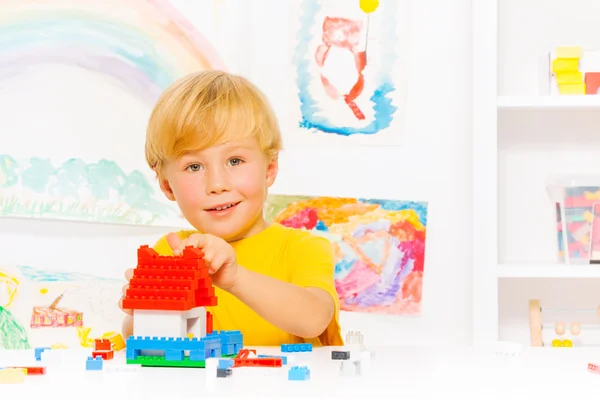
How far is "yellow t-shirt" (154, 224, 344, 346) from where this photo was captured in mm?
1183

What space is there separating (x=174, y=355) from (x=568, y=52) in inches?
46.9

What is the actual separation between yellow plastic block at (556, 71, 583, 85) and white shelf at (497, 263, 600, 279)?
1.19 feet

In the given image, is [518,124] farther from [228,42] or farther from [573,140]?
[228,42]

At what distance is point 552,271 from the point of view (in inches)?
62.4

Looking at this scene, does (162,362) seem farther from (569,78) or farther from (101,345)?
(569,78)

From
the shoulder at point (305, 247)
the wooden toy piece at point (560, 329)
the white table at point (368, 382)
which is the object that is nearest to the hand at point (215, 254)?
the white table at point (368, 382)

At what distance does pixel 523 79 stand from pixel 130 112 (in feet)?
2.74

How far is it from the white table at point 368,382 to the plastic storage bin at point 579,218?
88 centimetres

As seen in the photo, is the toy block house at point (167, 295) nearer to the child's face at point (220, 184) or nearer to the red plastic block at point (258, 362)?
the red plastic block at point (258, 362)

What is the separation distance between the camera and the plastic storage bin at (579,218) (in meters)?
1.60

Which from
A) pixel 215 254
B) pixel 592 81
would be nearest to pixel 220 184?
pixel 215 254

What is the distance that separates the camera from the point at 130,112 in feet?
5.80

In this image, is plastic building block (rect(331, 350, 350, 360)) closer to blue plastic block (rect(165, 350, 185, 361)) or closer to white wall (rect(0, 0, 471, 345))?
blue plastic block (rect(165, 350, 185, 361))

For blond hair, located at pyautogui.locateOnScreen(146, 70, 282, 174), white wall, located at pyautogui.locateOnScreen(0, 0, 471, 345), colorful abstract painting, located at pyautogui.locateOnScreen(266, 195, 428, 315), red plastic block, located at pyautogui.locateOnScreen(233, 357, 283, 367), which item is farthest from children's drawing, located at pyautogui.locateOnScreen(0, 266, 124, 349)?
red plastic block, located at pyautogui.locateOnScreen(233, 357, 283, 367)
